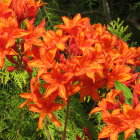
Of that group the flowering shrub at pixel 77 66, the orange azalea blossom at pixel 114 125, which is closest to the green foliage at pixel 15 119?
the flowering shrub at pixel 77 66

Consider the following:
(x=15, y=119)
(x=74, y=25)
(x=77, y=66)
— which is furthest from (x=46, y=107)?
(x=15, y=119)

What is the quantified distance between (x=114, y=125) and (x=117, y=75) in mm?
229

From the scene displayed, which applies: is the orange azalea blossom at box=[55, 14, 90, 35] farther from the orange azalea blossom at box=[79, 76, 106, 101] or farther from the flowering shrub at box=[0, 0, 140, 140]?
the orange azalea blossom at box=[79, 76, 106, 101]

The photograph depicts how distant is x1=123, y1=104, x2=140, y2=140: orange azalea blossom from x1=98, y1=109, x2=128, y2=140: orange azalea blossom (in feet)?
0.06

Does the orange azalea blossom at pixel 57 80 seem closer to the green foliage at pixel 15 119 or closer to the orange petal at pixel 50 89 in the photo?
the orange petal at pixel 50 89

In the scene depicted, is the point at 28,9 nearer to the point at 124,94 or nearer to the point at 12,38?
the point at 12,38

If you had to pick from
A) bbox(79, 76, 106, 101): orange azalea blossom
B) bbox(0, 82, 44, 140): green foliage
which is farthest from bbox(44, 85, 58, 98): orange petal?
bbox(0, 82, 44, 140): green foliage

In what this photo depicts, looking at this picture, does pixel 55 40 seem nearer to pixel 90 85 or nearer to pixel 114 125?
pixel 90 85

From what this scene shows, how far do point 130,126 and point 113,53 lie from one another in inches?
14.1

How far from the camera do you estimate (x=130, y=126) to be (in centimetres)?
Result: 132

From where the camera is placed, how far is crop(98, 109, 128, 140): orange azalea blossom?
134cm

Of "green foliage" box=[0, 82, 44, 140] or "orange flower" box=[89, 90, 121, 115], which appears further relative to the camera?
"green foliage" box=[0, 82, 44, 140]

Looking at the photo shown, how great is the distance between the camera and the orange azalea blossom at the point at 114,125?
1340mm

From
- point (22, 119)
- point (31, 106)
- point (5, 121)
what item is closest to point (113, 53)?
point (31, 106)
